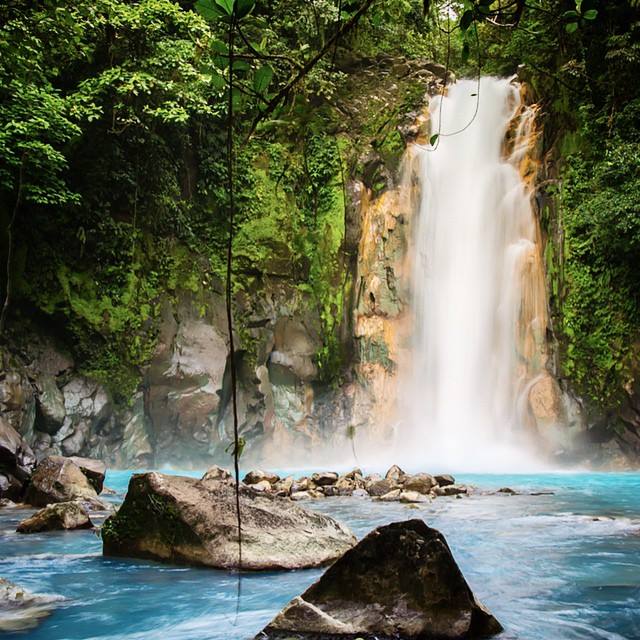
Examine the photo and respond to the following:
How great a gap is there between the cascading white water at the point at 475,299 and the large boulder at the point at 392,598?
35.2 ft

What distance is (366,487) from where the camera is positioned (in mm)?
9484

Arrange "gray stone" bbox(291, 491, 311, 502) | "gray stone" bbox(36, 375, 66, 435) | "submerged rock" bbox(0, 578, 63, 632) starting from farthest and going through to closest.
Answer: "gray stone" bbox(36, 375, 66, 435)
"gray stone" bbox(291, 491, 311, 502)
"submerged rock" bbox(0, 578, 63, 632)

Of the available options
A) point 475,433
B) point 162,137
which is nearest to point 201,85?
point 162,137

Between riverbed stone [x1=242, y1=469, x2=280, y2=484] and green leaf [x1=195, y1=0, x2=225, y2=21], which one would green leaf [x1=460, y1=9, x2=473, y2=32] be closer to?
green leaf [x1=195, y1=0, x2=225, y2=21]

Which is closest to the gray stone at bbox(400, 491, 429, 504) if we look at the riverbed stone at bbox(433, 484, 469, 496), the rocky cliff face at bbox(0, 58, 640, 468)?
the riverbed stone at bbox(433, 484, 469, 496)

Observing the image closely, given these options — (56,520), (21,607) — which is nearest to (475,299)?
(56,520)

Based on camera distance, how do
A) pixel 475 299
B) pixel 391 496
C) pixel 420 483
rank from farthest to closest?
1. pixel 475 299
2. pixel 420 483
3. pixel 391 496

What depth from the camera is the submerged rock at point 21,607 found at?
3.45 metres

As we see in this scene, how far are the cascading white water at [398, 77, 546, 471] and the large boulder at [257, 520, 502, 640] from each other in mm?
10723

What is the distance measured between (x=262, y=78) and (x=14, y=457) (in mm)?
8433

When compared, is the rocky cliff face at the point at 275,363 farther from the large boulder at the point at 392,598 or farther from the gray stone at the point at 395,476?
the large boulder at the point at 392,598

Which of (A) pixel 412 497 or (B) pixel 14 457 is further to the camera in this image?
(B) pixel 14 457

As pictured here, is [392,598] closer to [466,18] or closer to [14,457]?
[466,18]

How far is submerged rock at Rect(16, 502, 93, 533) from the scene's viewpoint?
6.10 m
